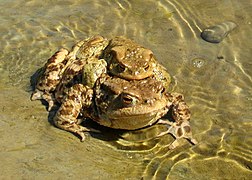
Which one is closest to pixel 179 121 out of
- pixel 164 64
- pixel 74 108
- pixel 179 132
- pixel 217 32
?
pixel 179 132

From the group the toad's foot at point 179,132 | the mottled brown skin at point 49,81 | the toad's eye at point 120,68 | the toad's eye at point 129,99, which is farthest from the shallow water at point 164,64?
the toad's eye at point 120,68

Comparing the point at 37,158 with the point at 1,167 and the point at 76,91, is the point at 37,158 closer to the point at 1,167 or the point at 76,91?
the point at 1,167

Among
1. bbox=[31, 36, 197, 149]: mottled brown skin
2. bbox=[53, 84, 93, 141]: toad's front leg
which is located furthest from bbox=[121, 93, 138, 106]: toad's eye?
bbox=[53, 84, 93, 141]: toad's front leg

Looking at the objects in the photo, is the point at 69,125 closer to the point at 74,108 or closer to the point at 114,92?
the point at 74,108

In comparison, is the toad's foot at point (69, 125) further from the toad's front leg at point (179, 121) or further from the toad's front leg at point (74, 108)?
the toad's front leg at point (179, 121)

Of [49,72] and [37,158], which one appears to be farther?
[49,72]

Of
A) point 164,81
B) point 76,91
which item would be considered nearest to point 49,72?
point 76,91
